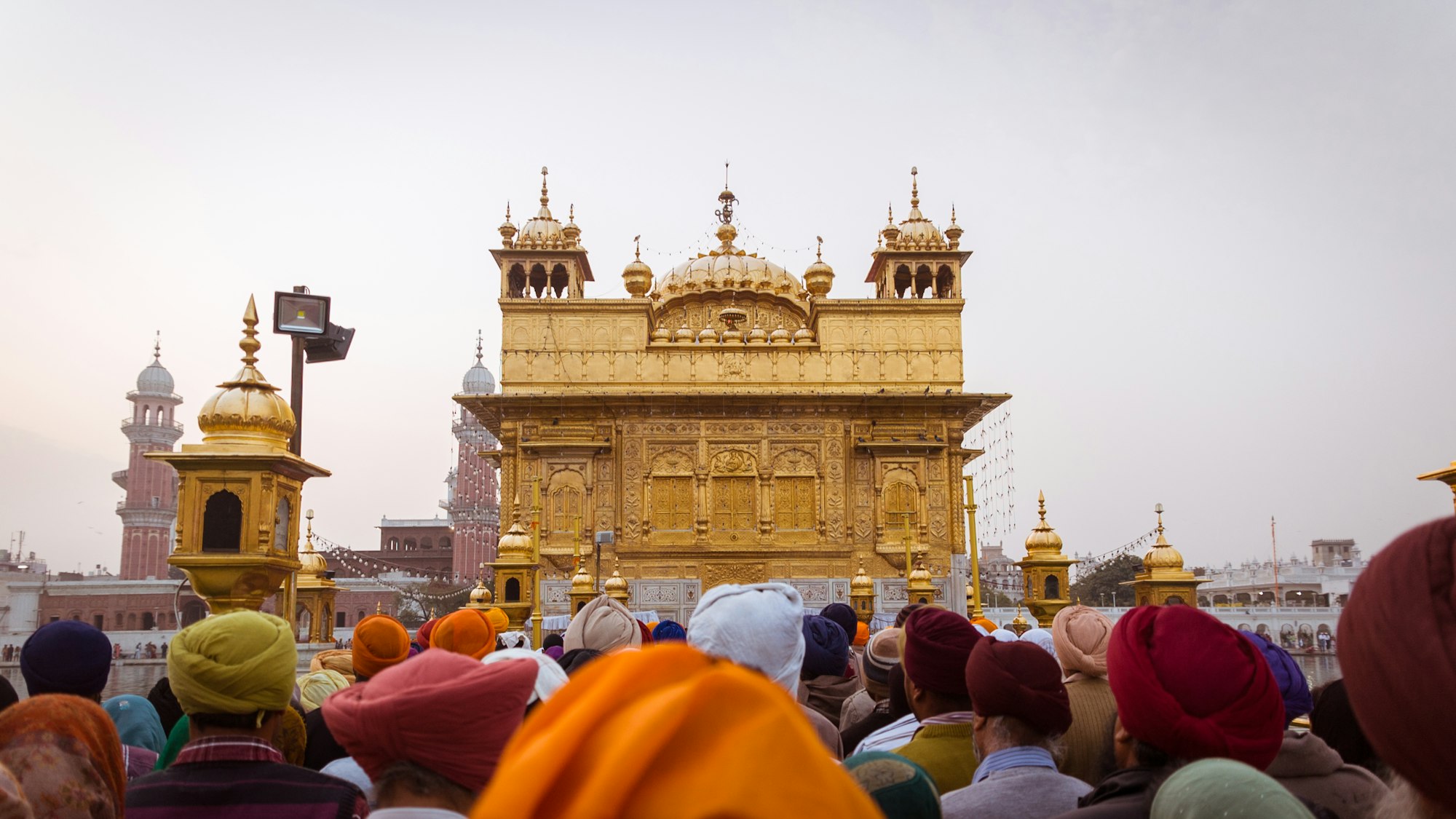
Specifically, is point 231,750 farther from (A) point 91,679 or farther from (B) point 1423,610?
(B) point 1423,610

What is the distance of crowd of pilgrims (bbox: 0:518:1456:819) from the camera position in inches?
45.3

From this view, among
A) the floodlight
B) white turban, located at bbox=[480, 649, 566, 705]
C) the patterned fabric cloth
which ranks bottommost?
the patterned fabric cloth

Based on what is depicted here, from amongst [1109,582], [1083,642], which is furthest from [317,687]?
[1109,582]

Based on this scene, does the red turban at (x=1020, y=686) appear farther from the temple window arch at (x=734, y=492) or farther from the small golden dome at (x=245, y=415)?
the temple window arch at (x=734, y=492)

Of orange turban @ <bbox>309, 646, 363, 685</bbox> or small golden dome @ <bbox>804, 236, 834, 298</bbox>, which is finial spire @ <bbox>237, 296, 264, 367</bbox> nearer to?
orange turban @ <bbox>309, 646, 363, 685</bbox>

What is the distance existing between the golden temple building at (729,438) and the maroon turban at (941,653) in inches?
847

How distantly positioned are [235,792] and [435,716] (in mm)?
927

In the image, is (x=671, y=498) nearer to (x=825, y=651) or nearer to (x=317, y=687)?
(x=825, y=651)

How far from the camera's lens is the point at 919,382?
91.6 ft

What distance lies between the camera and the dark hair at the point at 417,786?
7.88 ft

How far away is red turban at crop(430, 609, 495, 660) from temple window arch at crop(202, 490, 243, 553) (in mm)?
2339

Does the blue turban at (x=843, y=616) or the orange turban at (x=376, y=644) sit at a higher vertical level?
the orange turban at (x=376, y=644)

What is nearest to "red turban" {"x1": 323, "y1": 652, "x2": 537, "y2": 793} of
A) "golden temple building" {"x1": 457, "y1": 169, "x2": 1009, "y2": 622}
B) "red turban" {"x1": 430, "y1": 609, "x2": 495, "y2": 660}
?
"red turban" {"x1": 430, "y1": 609, "x2": 495, "y2": 660}

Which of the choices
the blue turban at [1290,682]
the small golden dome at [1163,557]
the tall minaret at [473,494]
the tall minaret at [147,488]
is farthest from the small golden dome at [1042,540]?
the tall minaret at [147,488]
